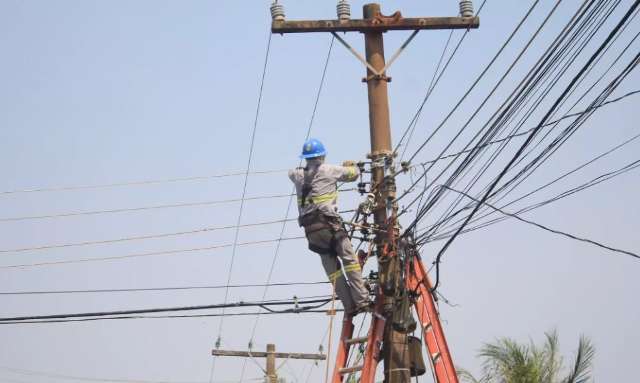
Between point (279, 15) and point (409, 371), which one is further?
point (279, 15)

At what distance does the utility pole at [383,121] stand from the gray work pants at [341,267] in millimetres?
283

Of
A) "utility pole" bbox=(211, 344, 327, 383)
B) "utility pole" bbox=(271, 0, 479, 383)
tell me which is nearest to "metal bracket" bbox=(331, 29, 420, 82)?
"utility pole" bbox=(271, 0, 479, 383)

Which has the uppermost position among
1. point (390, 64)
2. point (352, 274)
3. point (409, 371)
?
point (390, 64)

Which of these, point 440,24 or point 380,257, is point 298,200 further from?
point 440,24

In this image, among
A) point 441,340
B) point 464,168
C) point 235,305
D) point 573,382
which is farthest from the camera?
point 573,382

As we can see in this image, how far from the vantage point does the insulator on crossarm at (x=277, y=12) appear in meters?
13.0

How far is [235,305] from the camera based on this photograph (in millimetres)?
13953

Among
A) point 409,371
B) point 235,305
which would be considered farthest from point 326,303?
point 409,371

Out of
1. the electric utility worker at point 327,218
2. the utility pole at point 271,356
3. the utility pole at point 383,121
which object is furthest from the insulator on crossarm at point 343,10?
the utility pole at point 271,356

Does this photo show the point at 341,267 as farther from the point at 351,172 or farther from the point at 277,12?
the point at 277,12

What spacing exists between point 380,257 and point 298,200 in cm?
110

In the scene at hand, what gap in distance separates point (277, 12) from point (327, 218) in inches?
102

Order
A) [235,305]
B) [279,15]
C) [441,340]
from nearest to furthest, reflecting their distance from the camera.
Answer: [441,340], [279,15], [235,305]

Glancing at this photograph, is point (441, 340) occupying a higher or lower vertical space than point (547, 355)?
lower
